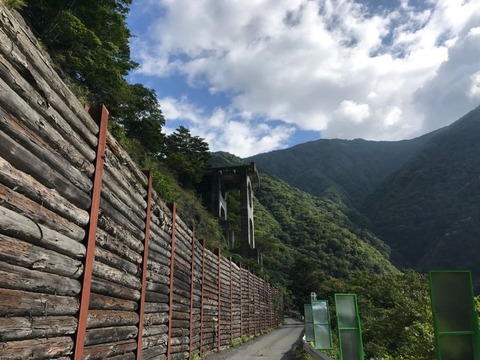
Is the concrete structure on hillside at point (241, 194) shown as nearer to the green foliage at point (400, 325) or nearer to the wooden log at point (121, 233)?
the green foliage at point (400, 325)

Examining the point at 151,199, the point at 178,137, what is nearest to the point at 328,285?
the point at 178,137

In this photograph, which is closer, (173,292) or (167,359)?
(167,359)

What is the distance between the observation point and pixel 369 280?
135 feet

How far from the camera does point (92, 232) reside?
417 cm

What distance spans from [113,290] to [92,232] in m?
1.14

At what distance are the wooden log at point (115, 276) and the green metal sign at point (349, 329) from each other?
3.91m

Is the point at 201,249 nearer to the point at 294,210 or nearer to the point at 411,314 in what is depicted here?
the point at 411,314

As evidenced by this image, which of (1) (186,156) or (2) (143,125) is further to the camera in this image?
(1) (186,156)

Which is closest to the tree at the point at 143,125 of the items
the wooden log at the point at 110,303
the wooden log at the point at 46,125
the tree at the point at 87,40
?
the tree at the point at 87,40

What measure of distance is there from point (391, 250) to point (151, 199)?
120 meters

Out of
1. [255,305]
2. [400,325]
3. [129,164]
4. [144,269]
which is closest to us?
A: [129,164]

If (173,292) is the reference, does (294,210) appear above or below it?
above

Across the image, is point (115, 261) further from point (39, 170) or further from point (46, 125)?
point (46, 125)

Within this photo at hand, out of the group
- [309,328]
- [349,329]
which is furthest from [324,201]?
[349,329]
